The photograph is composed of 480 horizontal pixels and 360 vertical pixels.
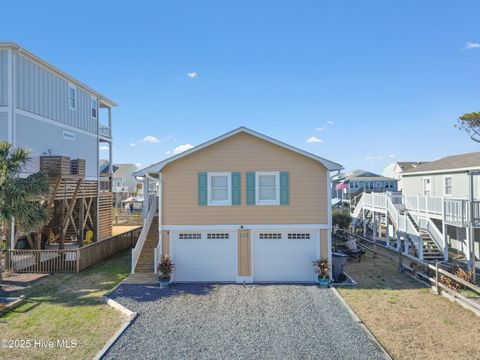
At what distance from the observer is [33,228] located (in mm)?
12789

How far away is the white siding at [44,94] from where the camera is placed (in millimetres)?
14938

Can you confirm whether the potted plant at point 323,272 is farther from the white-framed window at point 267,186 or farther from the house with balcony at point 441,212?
the house with balcony at point 441,212

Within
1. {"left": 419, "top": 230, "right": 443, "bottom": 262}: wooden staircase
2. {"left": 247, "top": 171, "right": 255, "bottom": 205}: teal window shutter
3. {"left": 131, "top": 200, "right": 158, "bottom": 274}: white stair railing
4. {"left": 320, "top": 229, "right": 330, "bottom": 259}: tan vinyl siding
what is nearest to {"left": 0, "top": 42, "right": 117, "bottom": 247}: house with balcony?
{"left": 131, "top": 200, "right": 158, "bottom": 274}: white stair railing

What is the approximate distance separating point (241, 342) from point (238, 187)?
6.52 metres

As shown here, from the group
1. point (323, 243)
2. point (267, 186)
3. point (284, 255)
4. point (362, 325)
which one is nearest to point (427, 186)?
point (323, 243)

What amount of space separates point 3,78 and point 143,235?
954cm

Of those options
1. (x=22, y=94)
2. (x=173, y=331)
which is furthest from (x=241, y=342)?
(x=22, y=94)

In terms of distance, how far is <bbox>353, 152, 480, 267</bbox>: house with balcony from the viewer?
14.5 metres

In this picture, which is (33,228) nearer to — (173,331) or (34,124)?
(34,124)

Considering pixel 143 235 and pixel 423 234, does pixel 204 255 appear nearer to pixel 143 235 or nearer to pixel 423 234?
pixel 143 235

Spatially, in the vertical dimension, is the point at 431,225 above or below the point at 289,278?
above

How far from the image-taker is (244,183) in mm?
13258

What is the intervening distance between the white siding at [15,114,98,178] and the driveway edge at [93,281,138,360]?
8.49m

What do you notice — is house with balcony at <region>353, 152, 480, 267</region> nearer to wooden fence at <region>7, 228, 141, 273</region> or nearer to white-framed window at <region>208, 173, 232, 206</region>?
white-framed window at <region>208, 173, 232, 206</region>
